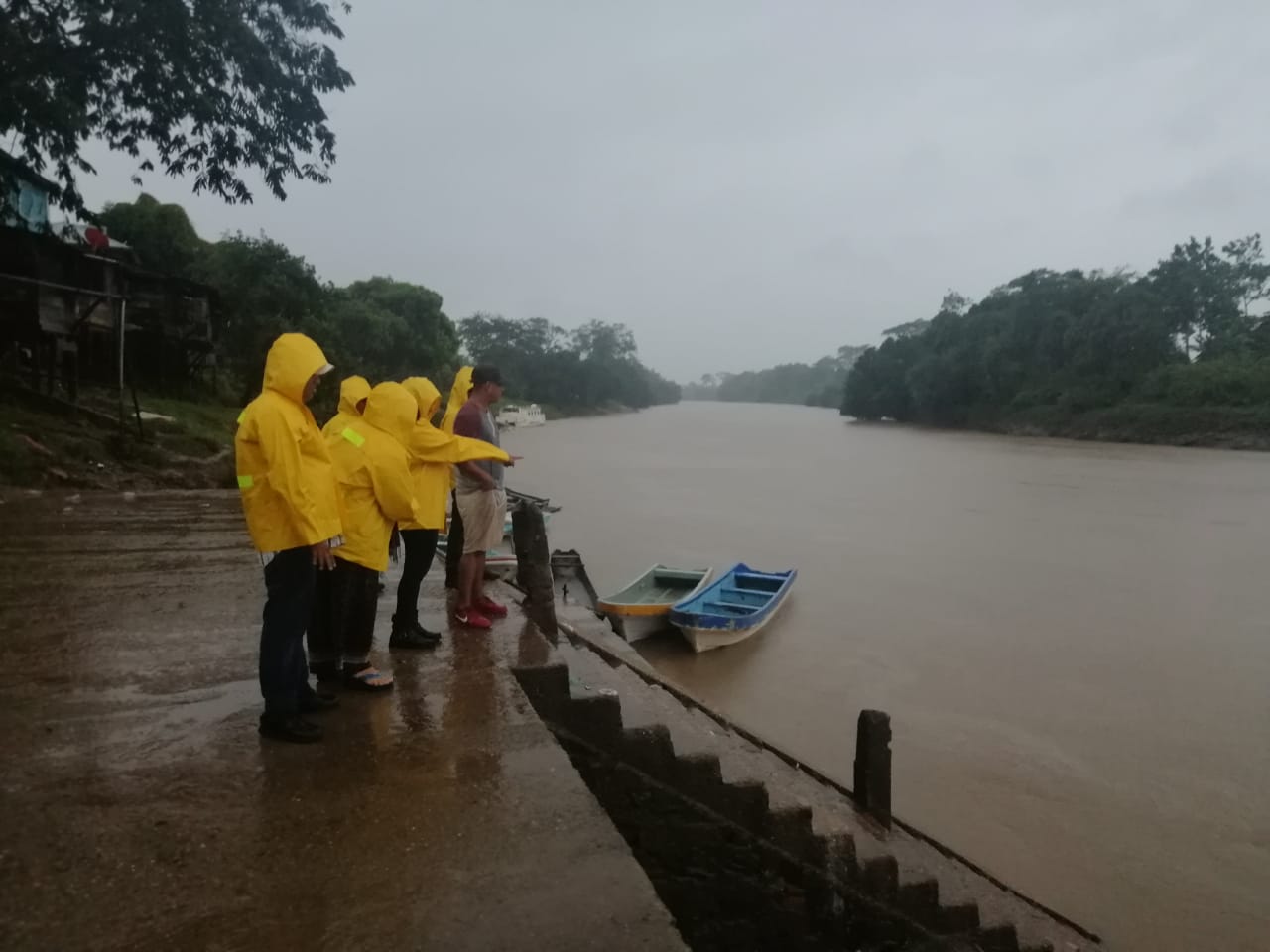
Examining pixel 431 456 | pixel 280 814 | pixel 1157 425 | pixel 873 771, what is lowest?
pixel 873 771

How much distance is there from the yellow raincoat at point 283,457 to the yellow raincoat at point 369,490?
662 mm

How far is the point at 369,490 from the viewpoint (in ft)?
13.1

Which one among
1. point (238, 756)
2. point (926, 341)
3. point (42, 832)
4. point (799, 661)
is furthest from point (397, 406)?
point (926, 341)

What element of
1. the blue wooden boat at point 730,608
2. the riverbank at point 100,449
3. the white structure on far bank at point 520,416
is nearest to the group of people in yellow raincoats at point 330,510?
the blue wooden boat at point 730,608

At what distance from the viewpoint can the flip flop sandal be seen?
158 inches

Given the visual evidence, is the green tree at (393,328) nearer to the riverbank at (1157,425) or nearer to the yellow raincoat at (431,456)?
the yellow raincoat at (431,456)

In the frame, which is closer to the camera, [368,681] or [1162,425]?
[368,681]

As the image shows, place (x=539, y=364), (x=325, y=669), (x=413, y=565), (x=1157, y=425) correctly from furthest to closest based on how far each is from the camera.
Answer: (x=539, y=364), (x=1157, y=425), (x=413, y=565), (x=325, y=669)

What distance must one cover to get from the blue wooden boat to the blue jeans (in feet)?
28.7

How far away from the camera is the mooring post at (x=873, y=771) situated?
18.6 ft

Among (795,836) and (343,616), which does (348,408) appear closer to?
(343,616)

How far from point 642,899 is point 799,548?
743 inches

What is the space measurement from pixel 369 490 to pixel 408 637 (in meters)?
1.12

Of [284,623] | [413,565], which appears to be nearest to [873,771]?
[413,565]
